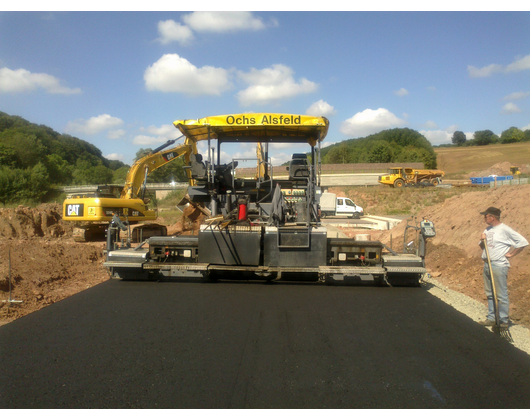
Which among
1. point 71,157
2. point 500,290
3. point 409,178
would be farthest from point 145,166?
point 71,157

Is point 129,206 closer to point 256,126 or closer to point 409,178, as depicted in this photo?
point 256,126

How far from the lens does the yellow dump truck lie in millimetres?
40406

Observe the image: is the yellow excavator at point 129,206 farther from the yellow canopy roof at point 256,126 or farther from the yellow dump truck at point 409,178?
the yellow dump truck at point 409,178

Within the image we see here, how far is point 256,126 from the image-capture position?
7719 mm

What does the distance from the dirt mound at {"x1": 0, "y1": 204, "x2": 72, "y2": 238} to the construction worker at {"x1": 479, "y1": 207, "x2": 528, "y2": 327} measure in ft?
58.1

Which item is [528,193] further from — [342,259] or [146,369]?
[146,369]

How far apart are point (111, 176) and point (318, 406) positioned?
7803 centimetres

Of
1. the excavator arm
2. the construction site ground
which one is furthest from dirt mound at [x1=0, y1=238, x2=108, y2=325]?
the excavator arm

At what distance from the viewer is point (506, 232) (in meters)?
5.40

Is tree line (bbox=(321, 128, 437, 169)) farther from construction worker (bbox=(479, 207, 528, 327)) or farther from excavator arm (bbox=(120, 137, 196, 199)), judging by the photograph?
construction worker (bbox=(479, 207, 528, 327))

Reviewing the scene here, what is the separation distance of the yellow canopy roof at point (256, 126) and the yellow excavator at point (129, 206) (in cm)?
680

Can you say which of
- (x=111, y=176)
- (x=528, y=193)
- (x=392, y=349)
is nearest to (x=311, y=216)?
(x=392, y=349)

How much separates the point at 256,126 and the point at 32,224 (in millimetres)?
14793

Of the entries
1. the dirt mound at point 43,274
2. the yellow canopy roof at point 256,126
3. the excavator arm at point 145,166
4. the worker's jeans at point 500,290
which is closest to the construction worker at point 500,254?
the worker's jeans at point 500,290
